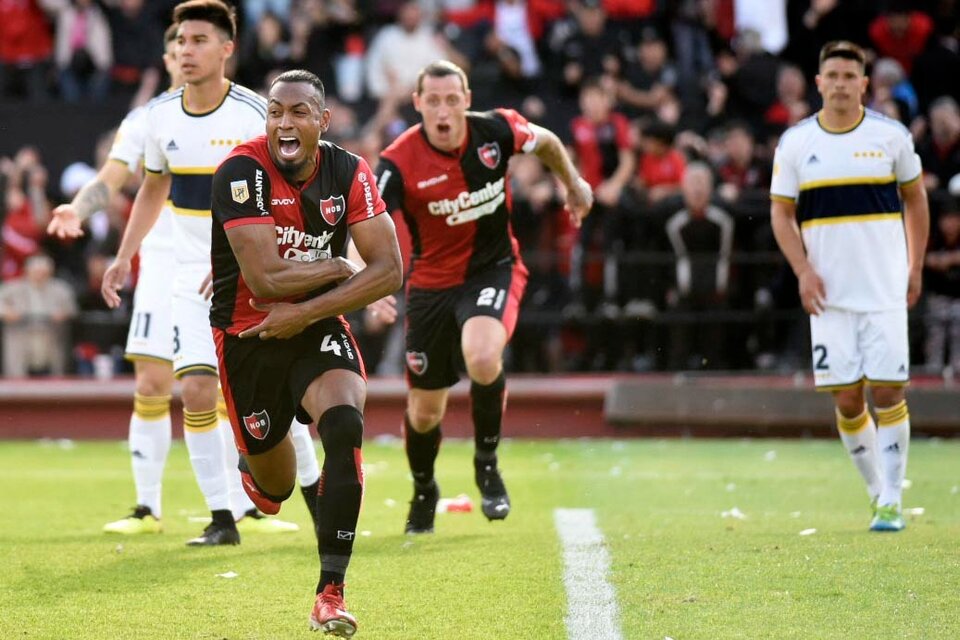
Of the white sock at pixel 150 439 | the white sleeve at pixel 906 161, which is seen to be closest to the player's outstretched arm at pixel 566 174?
the white sleeve at pixel 906 161

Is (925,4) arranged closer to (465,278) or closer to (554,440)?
(554,440)

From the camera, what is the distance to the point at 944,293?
50.5ft

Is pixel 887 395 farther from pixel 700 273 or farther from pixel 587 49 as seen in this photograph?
pixel 587 49

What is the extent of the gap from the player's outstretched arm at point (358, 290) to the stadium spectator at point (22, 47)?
47.1 ft

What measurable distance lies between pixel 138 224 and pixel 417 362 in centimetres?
175

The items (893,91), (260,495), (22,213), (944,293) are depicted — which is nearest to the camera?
(260,495)

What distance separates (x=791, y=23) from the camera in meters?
19.1

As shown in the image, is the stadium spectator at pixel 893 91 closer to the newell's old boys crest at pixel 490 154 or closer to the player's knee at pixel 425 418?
the newell's old boys crest at pixel 490 154

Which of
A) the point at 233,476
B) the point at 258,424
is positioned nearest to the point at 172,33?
the point at 233,476

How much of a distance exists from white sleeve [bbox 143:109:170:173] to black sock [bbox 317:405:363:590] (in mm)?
3350

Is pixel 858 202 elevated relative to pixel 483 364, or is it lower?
elevated

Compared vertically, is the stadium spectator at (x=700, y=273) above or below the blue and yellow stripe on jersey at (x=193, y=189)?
below

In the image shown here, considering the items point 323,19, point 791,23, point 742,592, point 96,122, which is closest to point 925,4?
point 791,23

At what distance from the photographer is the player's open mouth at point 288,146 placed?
620cm
